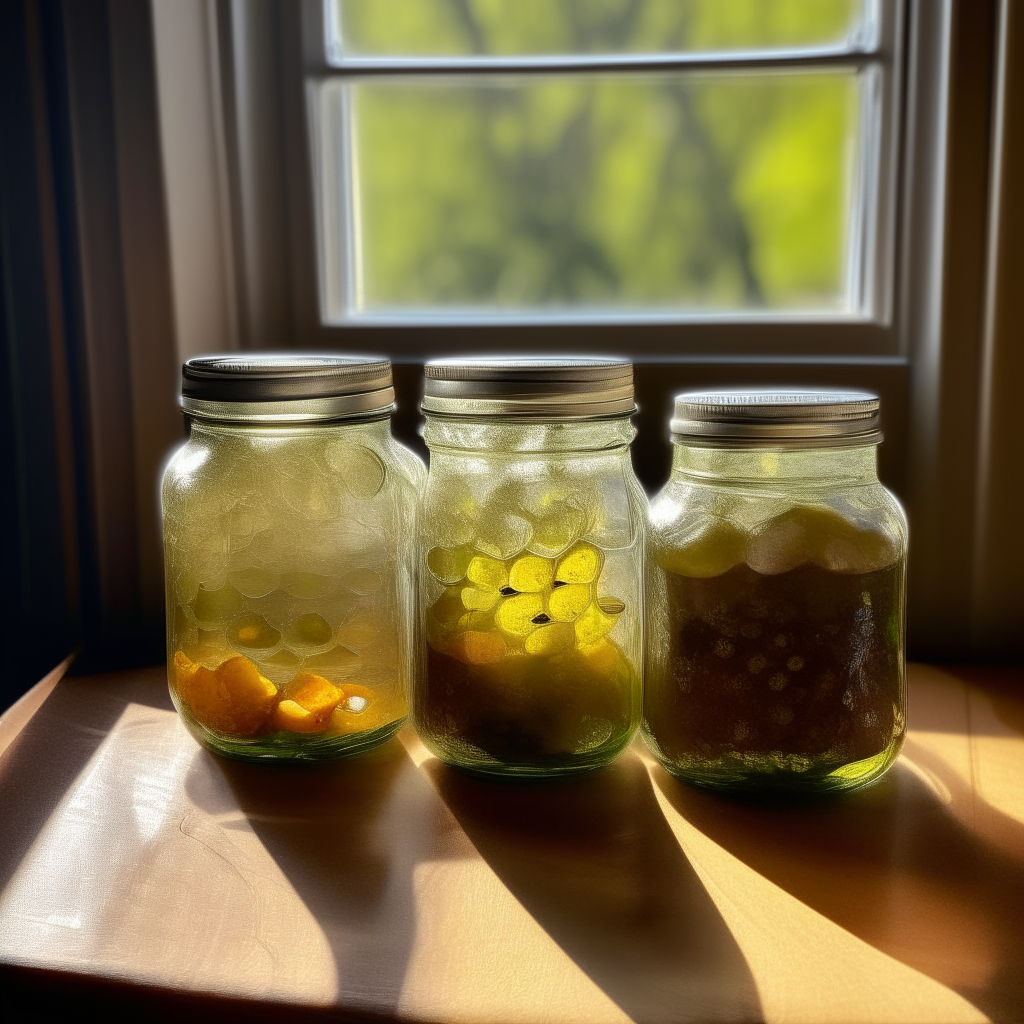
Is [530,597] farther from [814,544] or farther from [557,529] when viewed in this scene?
[814,544]

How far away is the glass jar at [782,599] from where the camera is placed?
0.68 metres

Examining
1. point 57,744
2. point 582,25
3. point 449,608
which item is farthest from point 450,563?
point 582,25

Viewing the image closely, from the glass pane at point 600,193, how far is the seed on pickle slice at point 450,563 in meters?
0.43

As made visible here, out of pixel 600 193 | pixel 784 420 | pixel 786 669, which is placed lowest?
pixel 786 669

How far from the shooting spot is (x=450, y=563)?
736 mm

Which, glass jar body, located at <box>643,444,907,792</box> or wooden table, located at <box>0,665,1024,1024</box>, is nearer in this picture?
wooden table, located at <box>0,665,1024,1024</box>

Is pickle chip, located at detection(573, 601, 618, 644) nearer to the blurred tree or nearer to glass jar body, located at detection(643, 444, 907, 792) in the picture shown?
glass jar body, located at detection(643, 444, 907, 792)

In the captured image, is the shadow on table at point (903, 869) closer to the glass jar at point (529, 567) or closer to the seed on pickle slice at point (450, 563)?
the glass jar at point (529, 567)

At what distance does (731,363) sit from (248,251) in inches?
19.6

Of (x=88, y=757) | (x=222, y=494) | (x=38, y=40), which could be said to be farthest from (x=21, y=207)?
(x=88, y=757)

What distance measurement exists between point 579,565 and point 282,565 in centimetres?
22

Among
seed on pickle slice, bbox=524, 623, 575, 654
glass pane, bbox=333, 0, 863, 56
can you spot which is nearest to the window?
glass pane, bbox=333, 0, 863, 56

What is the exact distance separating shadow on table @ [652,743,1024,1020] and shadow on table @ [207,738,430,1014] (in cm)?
19

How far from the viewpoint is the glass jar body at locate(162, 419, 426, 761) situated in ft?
2.47
